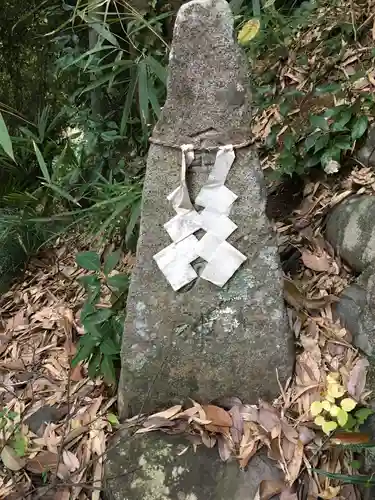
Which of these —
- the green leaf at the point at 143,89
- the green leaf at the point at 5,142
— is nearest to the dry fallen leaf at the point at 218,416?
the green leaf at the point at 5,142

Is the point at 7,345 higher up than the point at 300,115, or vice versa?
the point at 300,115

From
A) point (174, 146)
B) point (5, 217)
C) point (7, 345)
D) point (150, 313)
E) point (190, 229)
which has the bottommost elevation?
point (7, 345)

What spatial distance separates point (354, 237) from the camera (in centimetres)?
173

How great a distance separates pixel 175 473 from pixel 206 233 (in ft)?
1.93

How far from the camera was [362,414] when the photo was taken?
4.54 feet

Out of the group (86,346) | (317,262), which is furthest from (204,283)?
(317,262)

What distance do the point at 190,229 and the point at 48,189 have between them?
1.31 meters

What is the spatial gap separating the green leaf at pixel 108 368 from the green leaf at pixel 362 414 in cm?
65

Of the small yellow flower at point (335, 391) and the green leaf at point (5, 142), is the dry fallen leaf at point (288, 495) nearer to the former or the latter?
the small yellow flower at point (335, 391)

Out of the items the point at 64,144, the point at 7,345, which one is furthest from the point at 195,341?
the point at 64,144

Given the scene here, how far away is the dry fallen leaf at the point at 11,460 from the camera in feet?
4.99

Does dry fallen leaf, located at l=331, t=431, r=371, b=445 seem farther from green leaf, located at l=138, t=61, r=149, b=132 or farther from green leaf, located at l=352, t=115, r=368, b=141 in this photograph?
green leaf, located at l=138, t=61, r=149, b=132

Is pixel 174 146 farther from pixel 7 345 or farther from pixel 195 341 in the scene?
pixel 7 345

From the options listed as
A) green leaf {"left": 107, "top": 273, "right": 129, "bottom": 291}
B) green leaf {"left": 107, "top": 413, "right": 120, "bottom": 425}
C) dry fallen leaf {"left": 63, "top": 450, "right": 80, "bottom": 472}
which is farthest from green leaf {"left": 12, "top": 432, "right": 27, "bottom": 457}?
green leaf {"left": 107, "top": 273, "right": 129, "bottom": 291}
